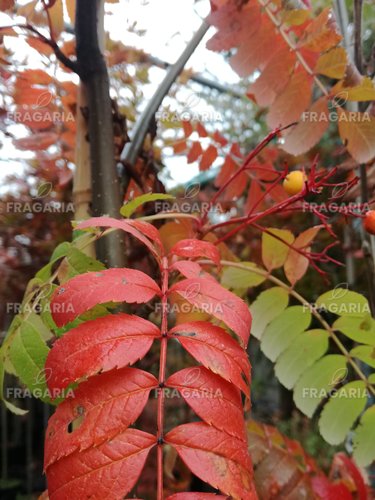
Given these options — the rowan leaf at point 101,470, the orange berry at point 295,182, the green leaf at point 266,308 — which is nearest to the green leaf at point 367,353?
the green leaf at point 266,308

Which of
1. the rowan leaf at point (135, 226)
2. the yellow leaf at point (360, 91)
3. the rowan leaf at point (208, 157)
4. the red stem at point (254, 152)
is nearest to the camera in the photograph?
the rowan leaf at point (135, 226)

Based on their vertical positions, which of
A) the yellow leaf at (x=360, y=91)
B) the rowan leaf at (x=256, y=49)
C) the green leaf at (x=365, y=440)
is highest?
the rowan leaf at (x=256, y=49)

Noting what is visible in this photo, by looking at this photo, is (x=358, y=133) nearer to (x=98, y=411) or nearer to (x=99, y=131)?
(x=99, y=131)

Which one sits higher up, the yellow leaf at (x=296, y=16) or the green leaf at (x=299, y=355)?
the yellow leaf at (x=296, y=16)

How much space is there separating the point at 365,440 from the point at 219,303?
483 mm

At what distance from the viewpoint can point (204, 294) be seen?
0.47 metres

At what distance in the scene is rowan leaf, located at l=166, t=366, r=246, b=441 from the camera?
15.9 inches

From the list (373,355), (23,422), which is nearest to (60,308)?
(373,355)

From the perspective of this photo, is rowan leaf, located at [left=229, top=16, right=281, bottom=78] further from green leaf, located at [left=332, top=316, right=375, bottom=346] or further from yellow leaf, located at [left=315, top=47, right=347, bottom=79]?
green leaf, located at [left=332, top=316, right=375, bottom=346]

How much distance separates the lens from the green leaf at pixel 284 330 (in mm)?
814

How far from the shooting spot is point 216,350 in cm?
44

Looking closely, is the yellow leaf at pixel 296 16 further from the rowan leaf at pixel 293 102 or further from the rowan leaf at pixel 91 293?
the rowan leaf at pixel 91 293

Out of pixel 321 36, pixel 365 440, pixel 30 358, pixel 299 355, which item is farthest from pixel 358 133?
pixel 30 358

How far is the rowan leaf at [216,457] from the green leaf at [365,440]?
450 millimetres
